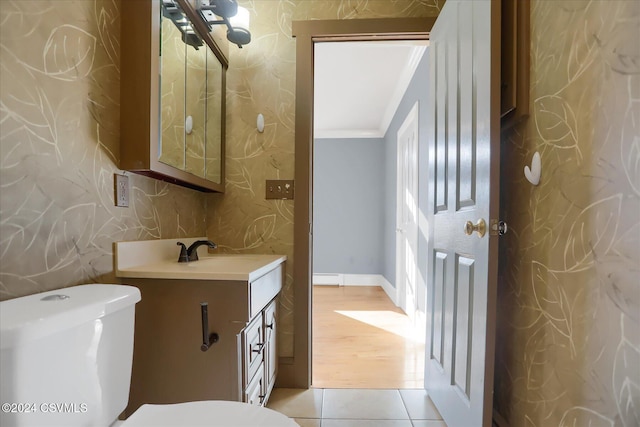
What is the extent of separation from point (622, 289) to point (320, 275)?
4.33 meters

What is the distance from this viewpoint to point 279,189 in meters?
1.90

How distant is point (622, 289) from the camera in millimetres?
797

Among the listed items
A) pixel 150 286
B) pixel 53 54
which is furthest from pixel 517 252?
pixel 53 54

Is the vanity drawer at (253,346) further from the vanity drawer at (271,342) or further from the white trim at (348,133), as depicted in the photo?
the white trim at (348,133)

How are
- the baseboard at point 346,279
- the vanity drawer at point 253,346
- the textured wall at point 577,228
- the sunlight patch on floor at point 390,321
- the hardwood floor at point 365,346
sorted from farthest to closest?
the baseboard at point 346,279 < the sunlight patch on floor at point 390,321 < the hardwood floor at point 365,346 < the vanity drawer at point 253,346 < the textured wall at point 577,228

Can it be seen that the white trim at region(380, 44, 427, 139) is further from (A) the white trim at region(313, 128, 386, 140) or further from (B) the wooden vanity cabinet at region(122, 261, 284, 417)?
(B) the wooden vanity cabinet at region(122, 261, 284, 417)

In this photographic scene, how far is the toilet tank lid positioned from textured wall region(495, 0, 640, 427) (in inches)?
48.2

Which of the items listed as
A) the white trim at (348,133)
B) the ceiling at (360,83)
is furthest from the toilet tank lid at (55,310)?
the white trim at (348,133)

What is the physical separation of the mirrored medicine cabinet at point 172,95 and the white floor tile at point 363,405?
127 cm

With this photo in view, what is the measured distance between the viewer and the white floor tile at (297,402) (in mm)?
1634

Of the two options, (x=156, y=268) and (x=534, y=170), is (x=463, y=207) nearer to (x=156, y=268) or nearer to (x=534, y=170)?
(x=534, y=170)

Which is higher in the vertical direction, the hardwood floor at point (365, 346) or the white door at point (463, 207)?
the white door at point (463, 207)

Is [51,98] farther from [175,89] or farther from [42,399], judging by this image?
[42,399]

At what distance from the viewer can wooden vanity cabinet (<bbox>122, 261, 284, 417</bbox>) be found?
1.16 m
